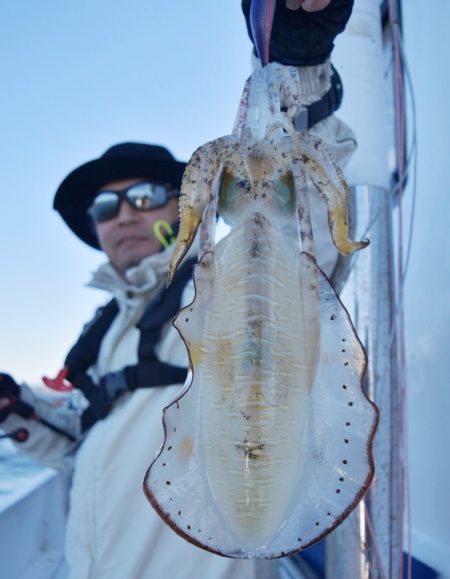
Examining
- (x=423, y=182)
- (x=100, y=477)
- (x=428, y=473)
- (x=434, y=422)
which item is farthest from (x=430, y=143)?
(x=100, y=477)

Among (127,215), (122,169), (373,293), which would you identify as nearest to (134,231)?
(127,215)

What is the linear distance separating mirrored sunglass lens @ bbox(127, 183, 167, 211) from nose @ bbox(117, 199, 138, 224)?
0.09ft

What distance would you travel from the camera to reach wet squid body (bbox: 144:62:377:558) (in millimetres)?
569

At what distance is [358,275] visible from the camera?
58.4 inches

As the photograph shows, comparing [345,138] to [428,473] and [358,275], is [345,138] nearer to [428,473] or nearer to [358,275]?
[358,275]

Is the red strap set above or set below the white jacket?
above

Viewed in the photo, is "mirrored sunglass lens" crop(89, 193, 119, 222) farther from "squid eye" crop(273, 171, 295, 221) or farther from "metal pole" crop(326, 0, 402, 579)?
"squid eye" crop(273, 171, 295, 221)

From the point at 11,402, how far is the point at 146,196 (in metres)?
1.06

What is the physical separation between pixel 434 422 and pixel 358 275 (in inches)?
28.5

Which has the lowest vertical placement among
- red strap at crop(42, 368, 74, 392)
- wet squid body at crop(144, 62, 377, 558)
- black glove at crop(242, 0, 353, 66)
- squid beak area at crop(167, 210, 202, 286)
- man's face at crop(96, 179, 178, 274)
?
red strap at crop(42, 368, 74, 392)

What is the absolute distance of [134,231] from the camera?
2.16 m

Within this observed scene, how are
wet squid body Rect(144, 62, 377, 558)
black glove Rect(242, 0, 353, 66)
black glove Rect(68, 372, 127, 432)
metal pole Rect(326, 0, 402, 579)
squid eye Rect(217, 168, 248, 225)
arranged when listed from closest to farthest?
1. wet squid body Rect(144, 62, 377, 558)
2. squid eye Rect(217, 168, 248, 225)
3. black glove Rect(242, 0, 353, 66)
4. metal pole Rect(326, 0, 402, 579)
5. black glove Rect(68, 372, 127, 432)

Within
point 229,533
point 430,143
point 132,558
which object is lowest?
point 132,558

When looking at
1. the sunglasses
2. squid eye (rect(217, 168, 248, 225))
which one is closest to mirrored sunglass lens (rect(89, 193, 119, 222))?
the sunglasses
